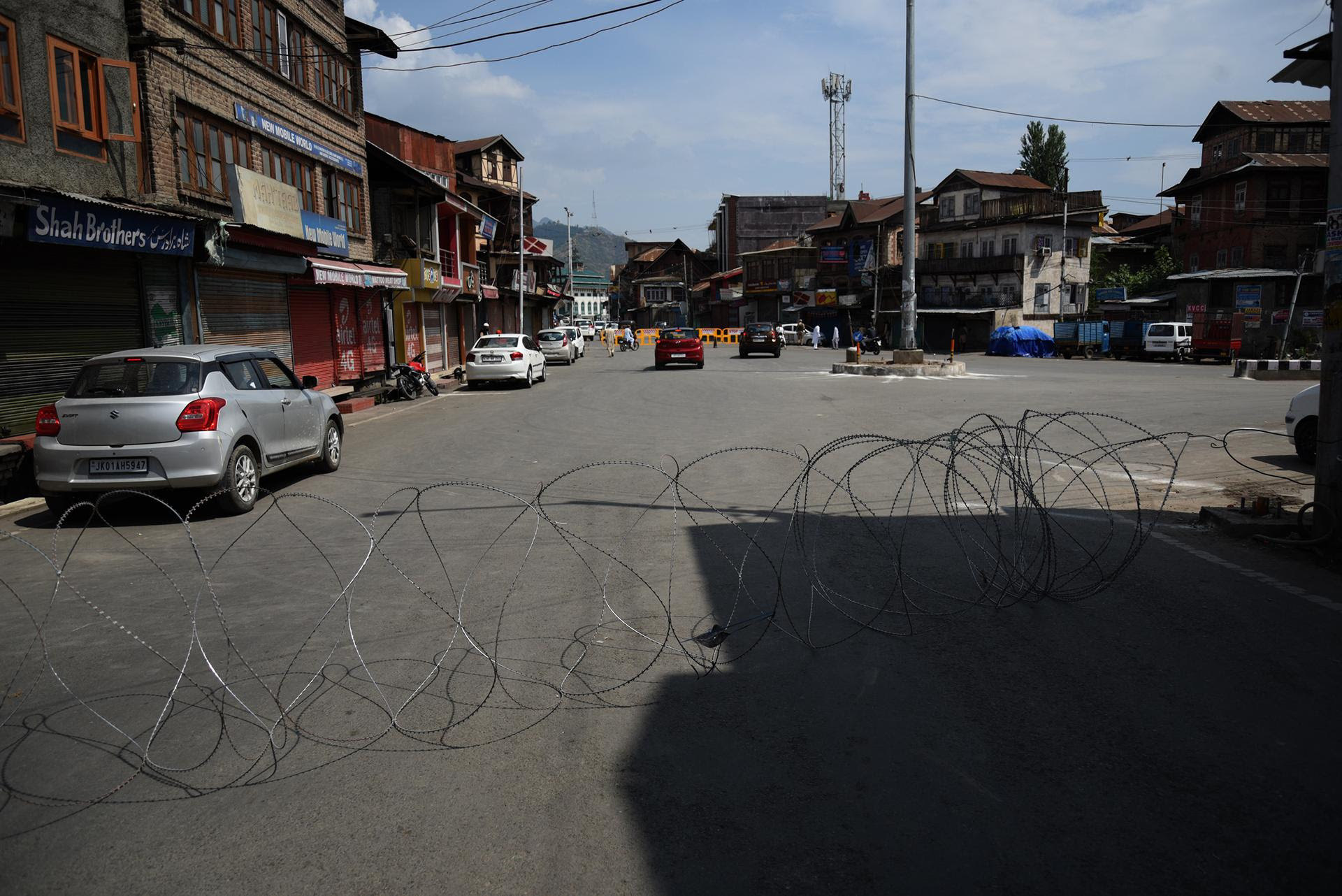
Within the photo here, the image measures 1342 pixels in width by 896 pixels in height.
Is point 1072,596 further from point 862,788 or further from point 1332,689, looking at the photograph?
point 862,788

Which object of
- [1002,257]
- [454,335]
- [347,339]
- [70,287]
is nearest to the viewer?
[70,287]

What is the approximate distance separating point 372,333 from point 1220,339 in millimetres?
34969

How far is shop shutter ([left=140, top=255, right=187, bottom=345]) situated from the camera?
52.1 feet

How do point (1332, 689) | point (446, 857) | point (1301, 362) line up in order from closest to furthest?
point (446, 857), point (1332, 689), point (1301, 362)

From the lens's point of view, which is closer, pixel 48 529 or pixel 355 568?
pixel 355 568

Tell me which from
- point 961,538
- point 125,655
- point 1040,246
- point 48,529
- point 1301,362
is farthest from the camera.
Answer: point 1040,246

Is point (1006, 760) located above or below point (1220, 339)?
below

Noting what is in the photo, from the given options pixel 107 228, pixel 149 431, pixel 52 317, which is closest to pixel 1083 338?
pixel 107 228

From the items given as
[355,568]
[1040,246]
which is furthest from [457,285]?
[1040,246]

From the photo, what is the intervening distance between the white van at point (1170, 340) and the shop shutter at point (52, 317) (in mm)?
41102

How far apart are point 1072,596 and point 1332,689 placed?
1.78 m

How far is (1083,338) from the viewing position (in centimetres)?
4750

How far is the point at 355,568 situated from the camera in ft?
23.6

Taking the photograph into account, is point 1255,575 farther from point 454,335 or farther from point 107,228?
point 454,335
